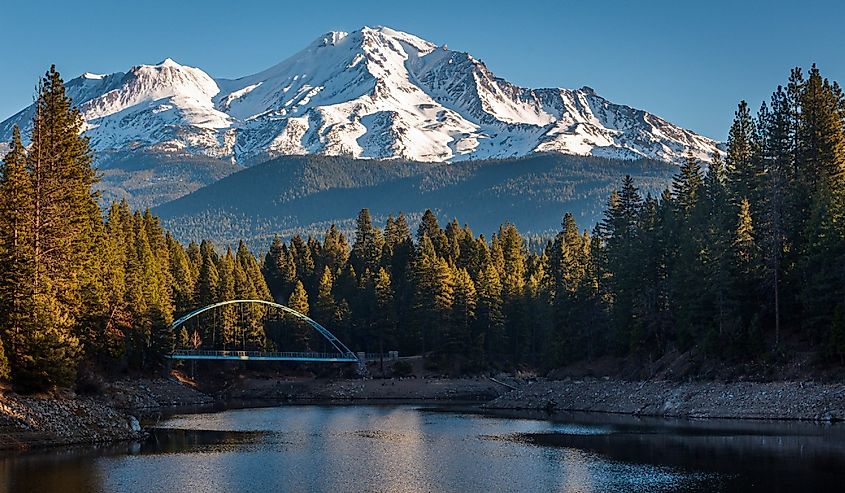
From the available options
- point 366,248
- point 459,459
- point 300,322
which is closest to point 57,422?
point 459,459

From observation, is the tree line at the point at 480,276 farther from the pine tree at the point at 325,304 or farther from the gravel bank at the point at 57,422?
the gravel bank at the point at 57,422

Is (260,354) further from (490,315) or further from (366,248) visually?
(366,248)

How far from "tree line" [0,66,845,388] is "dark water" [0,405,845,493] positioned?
34.1 ft

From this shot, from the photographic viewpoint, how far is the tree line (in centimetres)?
7219

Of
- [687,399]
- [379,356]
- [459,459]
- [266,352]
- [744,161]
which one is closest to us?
[459,459]

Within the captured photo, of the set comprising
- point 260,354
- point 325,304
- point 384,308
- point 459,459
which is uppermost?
point 325,304

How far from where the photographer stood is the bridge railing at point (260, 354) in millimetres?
116256

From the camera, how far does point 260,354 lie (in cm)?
12569

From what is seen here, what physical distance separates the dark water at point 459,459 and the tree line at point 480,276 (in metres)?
10.4

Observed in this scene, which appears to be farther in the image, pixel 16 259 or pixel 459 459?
pixel 16 259

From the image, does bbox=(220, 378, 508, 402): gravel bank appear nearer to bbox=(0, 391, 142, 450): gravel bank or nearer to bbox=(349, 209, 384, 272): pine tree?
bbox=(349, 209, 384, 272): pine tree

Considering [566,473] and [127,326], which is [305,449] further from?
[127,326]

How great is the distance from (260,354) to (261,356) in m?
2.54

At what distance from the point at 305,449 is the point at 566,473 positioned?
17532mm
